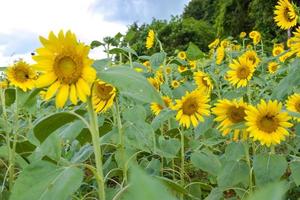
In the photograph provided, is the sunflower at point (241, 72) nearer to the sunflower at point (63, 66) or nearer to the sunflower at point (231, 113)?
the sunflower at point (231, 113)

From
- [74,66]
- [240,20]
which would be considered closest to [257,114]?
[74,66]

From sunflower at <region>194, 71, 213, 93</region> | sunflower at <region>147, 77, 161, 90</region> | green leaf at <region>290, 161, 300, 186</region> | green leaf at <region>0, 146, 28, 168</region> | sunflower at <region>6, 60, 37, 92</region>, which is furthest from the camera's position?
sunflower at <region>194, 71, 213, 93</region>

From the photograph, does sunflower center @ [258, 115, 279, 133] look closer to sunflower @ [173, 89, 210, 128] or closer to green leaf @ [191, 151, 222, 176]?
green leaf @ [191, 151, 222, 176]

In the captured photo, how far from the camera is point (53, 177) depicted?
1.03 meters

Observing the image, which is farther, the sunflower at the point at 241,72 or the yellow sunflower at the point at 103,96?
the sunflower at the point at 241,72

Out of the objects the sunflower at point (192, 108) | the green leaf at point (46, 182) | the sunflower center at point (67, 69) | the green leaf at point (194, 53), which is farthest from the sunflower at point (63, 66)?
the green leaf at point (194, 53)

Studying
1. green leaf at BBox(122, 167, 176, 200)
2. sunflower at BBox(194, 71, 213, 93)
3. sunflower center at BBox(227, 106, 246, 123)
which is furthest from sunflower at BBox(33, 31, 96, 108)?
sunflower at BBox(194, 71, 213, 93)

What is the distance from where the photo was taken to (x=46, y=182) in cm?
102

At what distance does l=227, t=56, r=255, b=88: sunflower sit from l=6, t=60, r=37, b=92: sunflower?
1184mm

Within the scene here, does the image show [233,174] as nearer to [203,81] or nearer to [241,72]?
[241,72]

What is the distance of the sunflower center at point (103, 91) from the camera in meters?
1.57

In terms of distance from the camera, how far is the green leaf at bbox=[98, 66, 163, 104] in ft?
3.29

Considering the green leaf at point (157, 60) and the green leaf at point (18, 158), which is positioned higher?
the green leaf at point (157, 60)

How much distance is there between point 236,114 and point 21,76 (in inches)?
36.9
